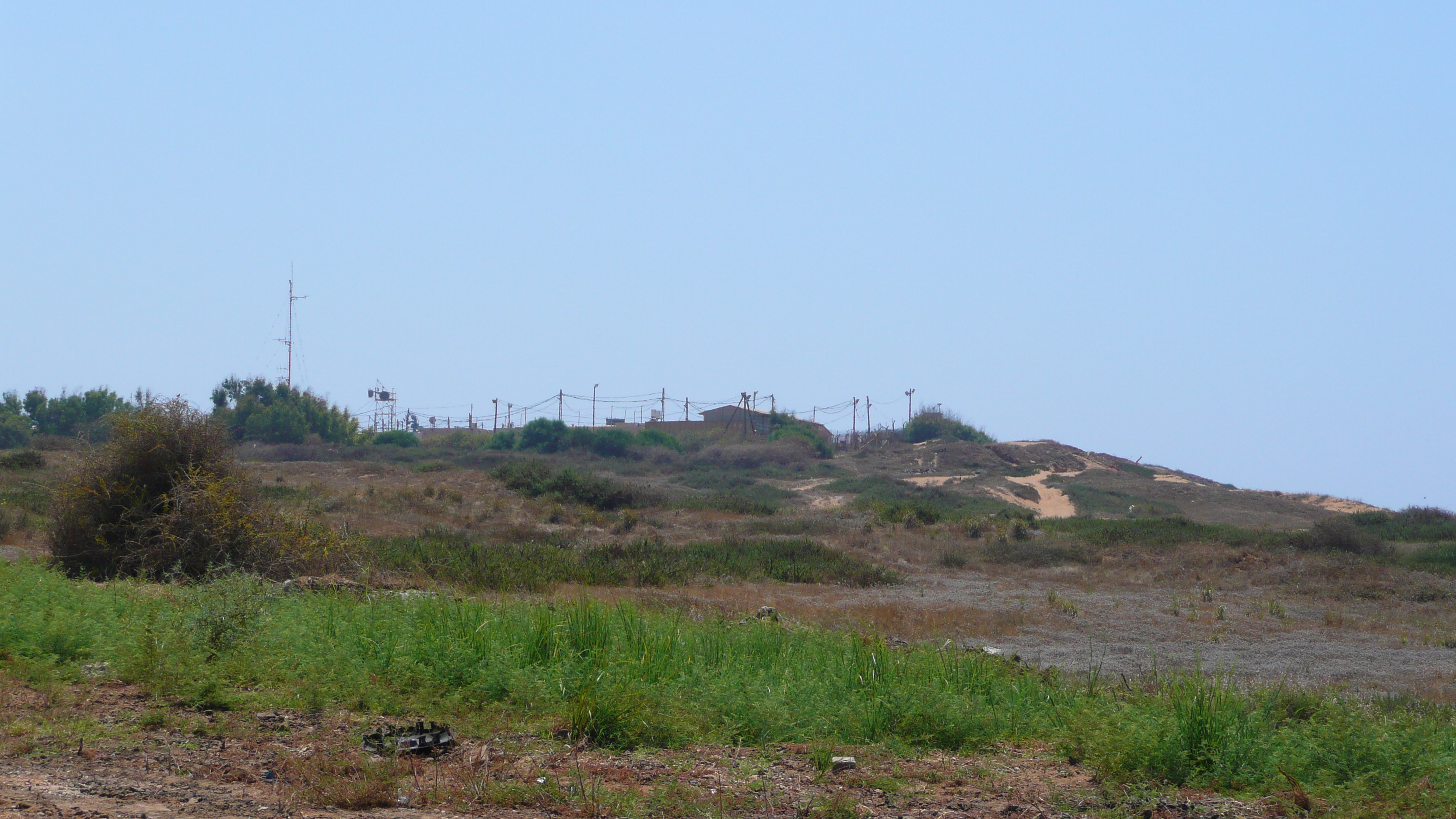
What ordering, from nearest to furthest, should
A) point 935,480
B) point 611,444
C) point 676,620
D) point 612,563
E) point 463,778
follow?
point 463,778
point 676,620
point 612,563
point 935,480
point 611,444

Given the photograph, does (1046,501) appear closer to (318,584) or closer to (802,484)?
(802,484)

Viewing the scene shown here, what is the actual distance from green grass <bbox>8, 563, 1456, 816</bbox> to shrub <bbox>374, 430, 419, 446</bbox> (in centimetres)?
6286

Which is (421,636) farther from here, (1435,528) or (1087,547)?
(1435,528)

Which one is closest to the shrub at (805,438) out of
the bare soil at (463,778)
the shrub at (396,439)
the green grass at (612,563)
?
the shrub at (396,439)

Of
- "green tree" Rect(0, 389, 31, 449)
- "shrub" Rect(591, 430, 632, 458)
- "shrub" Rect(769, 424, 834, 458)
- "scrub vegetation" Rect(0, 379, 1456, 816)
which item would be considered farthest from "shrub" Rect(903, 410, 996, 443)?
"green tree" Rect(0, 389, 31, 449)

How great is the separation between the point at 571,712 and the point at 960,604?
13.6 metres

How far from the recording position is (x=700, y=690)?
6762 mm

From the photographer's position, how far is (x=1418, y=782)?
4773mm

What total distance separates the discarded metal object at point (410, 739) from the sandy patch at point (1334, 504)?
5375 cm

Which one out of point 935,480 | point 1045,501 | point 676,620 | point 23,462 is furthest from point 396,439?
point 676,620

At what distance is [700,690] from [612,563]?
45.7 feet

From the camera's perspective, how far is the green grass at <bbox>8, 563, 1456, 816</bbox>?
5340 mm

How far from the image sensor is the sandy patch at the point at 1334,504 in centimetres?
4991

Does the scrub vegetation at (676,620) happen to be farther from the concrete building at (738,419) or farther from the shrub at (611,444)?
the concrete building at (738,419)
